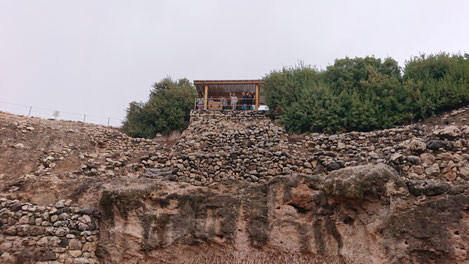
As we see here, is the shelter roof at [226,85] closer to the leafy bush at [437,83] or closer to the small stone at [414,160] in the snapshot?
the leafy bush at [437,83]

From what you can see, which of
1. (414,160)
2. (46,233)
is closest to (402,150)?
(414,160)

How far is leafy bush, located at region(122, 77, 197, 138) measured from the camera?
1931 centimetres

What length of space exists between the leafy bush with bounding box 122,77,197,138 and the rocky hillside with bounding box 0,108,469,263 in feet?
23.7

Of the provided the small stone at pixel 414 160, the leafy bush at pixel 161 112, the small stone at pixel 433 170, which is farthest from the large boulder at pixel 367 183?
the leafy bush at pixel 161 112

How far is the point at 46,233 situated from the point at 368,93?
1398 centimetres

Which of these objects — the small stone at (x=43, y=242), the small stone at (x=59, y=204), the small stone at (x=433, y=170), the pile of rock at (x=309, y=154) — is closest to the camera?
the small stone at (x=43, y=242)

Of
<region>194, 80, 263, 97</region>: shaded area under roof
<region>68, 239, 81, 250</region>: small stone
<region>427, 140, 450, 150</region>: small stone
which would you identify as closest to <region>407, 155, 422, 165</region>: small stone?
<region>427, 140, 450, 150</region>: small stone

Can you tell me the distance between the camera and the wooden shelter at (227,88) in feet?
63.6

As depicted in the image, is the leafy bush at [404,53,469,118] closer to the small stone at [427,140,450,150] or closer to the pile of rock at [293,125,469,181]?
the pile of rock at [293,125,469,181]

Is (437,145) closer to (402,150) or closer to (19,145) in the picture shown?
(402,150)

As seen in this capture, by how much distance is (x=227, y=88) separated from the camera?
66.0 ft

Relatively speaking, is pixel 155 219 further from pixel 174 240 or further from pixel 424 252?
pixel 424 252

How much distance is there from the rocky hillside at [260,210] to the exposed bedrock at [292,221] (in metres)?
0.02

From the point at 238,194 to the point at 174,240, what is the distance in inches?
71.4
